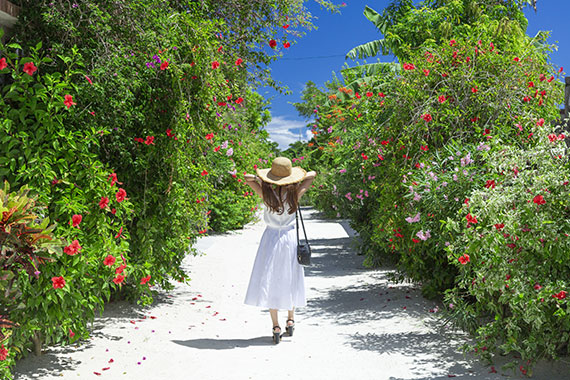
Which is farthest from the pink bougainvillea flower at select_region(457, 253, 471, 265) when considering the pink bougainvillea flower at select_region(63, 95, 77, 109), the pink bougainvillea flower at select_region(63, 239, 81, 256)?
the pink bougainvillea flower at select_region(63, 95, 77, 109)

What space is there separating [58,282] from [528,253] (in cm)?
377

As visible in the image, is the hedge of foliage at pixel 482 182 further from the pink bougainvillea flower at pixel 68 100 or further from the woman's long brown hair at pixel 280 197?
the pink bougainvillea flower at pixel 68 100

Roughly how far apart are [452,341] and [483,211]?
1665 millimetres

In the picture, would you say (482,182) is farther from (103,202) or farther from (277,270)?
(103,202)

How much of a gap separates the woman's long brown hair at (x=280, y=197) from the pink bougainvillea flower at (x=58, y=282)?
2146 mm

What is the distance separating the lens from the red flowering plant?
4.20 metres

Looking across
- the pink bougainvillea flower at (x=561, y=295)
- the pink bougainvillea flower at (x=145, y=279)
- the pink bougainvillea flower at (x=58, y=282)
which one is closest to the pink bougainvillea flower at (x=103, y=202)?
the pink bougainvillea flower at (x=58, y=282)

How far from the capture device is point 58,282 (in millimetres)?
4414

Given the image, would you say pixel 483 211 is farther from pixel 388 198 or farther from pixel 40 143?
pixel 40 143

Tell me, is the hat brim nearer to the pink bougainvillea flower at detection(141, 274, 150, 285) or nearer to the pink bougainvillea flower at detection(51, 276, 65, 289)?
the pink bougainvillea flower at detection(141, 274, 150, 285)

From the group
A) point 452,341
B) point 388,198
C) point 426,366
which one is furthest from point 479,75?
point 426,366

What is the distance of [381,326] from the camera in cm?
639

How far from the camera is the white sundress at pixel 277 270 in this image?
5633mm

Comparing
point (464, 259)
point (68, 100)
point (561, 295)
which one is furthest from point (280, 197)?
point (561, 295)
